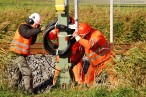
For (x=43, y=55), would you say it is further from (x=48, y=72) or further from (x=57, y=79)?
(x=57, y=79)

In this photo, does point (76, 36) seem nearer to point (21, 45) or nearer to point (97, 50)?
point (97, 50)

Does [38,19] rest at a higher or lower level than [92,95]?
higher

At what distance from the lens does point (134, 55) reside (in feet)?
30.3

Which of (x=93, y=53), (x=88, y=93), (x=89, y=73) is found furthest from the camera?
(x=89, y=73)

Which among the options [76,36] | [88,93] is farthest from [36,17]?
[88,93]

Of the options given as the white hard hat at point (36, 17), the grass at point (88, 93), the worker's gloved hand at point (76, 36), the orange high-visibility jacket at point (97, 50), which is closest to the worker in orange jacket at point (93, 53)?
the orange high-visibility jacket at point (97, 50)

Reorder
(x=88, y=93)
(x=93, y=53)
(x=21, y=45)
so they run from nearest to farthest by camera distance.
Answer: 1. (x=88, y=93)
2. (x=21, y=45)
3. (x=93, y=53)

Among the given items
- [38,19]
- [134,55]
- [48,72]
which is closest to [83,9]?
[48,72]

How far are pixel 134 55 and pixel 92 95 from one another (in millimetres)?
1259

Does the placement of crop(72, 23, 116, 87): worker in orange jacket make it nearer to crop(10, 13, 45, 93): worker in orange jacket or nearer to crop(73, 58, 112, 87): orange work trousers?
crop(73, 58, 112, 87): orange work trousers

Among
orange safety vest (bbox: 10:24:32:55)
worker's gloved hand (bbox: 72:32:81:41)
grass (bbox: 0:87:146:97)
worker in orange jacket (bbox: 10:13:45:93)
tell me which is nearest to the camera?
grass (bbox: 0:87:146:97)

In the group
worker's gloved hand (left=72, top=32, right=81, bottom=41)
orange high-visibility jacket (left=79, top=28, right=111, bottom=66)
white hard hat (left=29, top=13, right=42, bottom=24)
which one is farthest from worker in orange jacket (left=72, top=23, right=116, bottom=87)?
white hard hat (left=29, top=13, right=42, bottom=24)

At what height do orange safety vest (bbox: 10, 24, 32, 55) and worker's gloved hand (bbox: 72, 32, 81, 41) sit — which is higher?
worker's gloved hand (bbox: 72, 32, 81, 41)

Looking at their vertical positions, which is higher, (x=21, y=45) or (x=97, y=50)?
(x=21, y=45)
